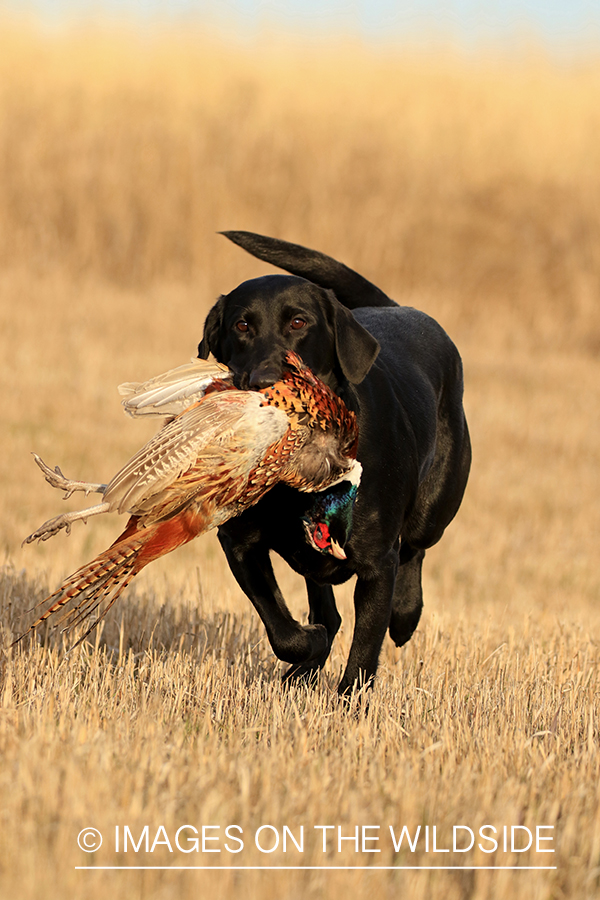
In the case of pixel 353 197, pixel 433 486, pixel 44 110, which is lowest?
pixel 433 486

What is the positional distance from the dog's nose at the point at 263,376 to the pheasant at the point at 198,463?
0.04m

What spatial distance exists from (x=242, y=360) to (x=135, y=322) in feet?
32.7

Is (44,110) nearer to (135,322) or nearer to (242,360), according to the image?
(135,322)

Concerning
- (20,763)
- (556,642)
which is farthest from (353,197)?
(20,763)

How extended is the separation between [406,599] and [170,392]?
196cm

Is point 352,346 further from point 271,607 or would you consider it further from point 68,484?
point 68,484

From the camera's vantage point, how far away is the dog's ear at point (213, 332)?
377 cm

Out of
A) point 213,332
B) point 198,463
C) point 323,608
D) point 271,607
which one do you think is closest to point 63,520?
point 198,463

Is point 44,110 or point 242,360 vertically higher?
point 44,110

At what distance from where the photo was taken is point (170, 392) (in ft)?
10.2

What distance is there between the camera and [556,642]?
A: 5.07 meters

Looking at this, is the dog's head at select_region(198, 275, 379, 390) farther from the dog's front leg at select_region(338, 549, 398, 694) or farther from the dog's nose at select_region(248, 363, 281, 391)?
the dog's front leg at select_region(338, 549, 398, 694)

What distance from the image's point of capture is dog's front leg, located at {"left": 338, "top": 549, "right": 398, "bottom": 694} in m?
3.60

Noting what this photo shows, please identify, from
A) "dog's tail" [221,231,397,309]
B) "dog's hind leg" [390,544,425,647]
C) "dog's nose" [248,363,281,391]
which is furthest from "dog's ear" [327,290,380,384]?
"dog's hind leg" [390,544,425,647]
